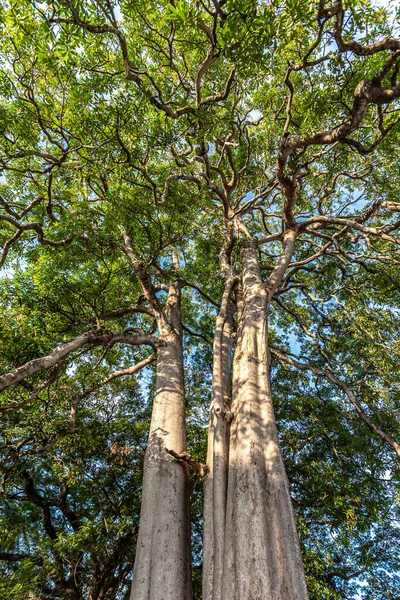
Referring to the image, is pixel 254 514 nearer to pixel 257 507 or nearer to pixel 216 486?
pixel 257 507

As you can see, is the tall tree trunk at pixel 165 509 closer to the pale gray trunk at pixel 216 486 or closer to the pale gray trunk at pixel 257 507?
the pale gray trunk at pixel 216 486

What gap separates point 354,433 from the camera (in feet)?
21.9

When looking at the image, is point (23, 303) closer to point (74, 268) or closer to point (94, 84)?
point (74, 268)

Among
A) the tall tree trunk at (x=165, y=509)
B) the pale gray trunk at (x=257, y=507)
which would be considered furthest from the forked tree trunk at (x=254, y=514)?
the tall tree trunk at (x=165, y=509)

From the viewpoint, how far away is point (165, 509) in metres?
3.06

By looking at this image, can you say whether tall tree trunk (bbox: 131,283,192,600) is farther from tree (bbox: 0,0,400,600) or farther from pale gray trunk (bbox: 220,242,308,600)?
pale gray trunk (bbox: 220,242,308,600)

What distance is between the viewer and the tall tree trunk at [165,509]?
264cm

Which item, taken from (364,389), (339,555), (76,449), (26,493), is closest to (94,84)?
(76,449)

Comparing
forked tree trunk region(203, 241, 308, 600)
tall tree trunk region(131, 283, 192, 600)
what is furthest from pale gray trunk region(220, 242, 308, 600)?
tall tree trunk region(131, 283, 192, 600)

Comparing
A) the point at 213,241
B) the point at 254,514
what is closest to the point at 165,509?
the point at 254,514

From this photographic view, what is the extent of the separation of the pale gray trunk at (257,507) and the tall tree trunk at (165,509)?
0.62 meters

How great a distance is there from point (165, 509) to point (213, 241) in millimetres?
4980

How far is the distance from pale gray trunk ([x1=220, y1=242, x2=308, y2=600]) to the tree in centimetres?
1

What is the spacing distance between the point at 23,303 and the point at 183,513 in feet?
12.7
